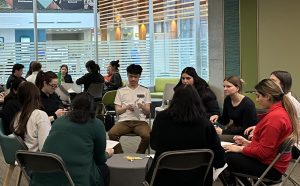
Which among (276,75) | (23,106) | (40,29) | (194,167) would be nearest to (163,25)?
(40,29)

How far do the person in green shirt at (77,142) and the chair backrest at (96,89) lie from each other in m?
5.33

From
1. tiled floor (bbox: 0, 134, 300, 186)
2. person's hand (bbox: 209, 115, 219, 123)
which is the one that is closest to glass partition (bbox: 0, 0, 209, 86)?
tiled floor (bbox: 0, 134, 300, 186)

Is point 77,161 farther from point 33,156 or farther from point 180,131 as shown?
point 180,131

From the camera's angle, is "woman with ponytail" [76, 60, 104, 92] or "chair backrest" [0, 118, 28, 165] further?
"woman with ponytail" [76, 60, 104, 92]

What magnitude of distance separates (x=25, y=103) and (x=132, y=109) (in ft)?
5.95

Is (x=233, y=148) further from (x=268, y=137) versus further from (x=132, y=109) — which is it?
(x=132, y=109)

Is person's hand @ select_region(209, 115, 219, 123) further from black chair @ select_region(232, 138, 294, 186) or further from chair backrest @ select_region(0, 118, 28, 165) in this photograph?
chair backrest @ select_region(0, 118, 28, 165)

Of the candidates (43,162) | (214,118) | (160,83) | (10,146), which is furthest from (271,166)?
(160,83)

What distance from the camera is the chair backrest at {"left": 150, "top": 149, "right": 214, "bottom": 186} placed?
10.7ft

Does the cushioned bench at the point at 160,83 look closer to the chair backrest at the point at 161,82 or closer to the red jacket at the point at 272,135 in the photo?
the chair backrest at the point at 161,82

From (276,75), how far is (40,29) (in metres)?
7.75

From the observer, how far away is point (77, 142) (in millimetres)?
3332

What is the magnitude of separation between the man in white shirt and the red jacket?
6.92ft

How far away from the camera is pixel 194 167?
133 inches
